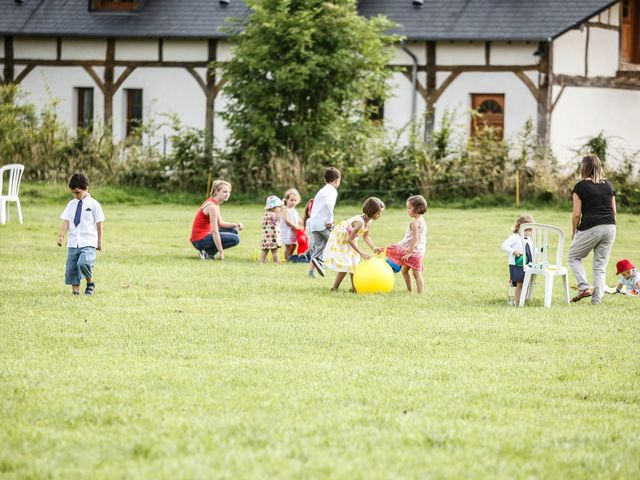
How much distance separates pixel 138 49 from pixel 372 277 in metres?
21.7

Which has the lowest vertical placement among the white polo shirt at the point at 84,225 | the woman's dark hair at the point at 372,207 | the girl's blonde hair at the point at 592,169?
the white polo shirt at the point at 84,225

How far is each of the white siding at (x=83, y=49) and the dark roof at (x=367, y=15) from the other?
1.95ft

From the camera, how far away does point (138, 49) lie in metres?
33.3

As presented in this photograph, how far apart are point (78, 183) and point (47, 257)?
398cm

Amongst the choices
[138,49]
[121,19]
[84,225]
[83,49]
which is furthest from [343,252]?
[83,49]

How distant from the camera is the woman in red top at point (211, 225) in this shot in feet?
53.6

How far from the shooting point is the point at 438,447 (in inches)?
244

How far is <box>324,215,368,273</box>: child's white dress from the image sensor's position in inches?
519

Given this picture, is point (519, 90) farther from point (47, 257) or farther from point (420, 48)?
point (47, 257)

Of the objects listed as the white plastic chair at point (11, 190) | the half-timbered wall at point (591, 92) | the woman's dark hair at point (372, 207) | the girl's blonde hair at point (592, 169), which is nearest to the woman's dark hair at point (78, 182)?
the woman's dark hair at point (372, 207)

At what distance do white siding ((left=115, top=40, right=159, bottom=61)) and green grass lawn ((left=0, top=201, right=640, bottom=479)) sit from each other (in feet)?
64.0

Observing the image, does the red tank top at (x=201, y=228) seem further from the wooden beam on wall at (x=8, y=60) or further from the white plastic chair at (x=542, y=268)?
the wooden beam on wall at (x=8, y=60)

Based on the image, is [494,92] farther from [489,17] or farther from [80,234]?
[80,234]

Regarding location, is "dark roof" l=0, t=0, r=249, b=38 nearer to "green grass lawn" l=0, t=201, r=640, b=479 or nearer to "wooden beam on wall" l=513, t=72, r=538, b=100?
"wooden beam on wall" l=513, t=72, r=538, b=100
